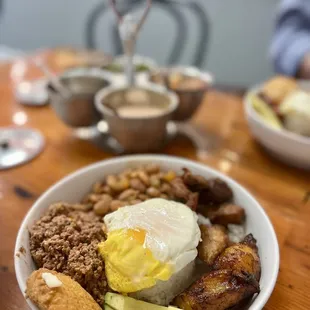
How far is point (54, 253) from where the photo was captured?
0.69 m

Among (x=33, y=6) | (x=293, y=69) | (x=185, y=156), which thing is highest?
(x=293, y=69)

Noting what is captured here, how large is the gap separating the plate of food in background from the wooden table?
61mm

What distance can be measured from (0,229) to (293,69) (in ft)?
4.66

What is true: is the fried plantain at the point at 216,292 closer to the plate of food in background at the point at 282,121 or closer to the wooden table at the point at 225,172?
the wooden table at the point at 225,172

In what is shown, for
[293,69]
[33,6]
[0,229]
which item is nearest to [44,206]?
[0,229]

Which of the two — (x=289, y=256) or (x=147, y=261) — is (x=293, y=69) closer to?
(x=289, y=256)

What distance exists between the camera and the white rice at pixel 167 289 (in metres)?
0.66

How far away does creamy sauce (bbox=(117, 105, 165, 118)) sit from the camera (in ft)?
3.57

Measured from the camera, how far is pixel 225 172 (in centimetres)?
108

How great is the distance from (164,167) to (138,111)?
230 millimetres

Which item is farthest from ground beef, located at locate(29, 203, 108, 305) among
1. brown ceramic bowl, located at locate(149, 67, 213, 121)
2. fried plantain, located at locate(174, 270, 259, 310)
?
brown ceramic bowl, located at locate(149, 67, 213, 121)

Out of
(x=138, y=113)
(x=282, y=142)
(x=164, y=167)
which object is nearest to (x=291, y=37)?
(x=282, y=142)

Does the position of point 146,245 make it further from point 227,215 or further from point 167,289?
point 227,215

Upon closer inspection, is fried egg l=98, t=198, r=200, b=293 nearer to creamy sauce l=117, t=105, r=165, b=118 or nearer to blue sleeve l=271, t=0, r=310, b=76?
creamy sauce l=117, t=105, r=165, b=118
